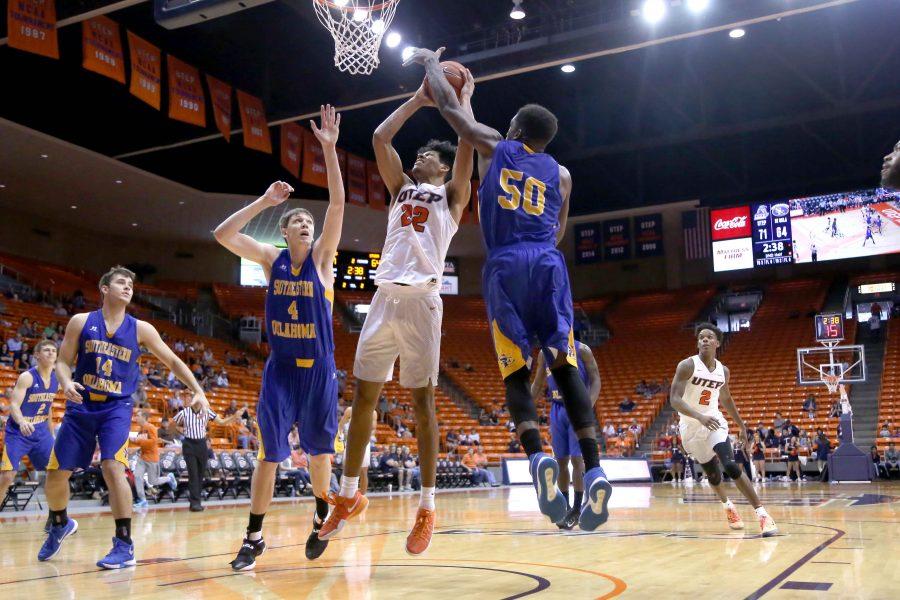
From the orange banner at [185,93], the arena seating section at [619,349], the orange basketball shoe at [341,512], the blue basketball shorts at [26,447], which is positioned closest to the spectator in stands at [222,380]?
the arena seating section at [619,349]

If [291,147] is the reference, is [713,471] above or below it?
below

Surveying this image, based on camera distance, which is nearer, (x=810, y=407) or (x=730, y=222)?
(x=810, y=407)

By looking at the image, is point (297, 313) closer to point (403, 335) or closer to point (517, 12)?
point (403, 335)

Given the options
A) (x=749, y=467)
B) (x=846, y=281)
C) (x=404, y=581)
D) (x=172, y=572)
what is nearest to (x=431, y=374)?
(x=404, y=581)

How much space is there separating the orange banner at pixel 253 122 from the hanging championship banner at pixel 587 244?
13.9 metres

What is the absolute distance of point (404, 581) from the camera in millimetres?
4223

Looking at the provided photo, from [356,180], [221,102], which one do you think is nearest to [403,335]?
[221,102]

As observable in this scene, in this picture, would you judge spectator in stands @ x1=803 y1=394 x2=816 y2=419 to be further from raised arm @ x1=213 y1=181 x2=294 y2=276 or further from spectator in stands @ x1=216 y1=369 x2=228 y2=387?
raised arm @ x1=213 y1=181 x2=294 y2=276

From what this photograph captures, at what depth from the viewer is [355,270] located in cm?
3155

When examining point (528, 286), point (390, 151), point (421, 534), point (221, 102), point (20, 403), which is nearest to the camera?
point (528, 286)

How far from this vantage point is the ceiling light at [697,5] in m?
14.4

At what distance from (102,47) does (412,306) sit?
41.0 feet

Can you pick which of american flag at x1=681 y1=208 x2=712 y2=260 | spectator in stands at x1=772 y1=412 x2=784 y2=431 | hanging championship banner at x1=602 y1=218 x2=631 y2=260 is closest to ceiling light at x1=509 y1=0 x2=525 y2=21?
spectator in stands at x1=772 y1=412 x2=784 y2=431

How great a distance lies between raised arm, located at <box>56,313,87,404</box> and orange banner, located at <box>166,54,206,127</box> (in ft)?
39.5
